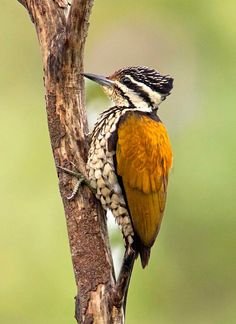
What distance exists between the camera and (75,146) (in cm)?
471

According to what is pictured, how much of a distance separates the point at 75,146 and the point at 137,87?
346mm

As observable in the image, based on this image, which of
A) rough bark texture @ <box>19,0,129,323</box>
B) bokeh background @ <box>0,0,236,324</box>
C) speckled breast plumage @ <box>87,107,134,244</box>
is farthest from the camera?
bokeh background @ <box>0,0,236,324</box>

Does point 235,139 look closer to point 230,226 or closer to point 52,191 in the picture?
point 230,226

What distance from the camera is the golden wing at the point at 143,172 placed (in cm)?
466

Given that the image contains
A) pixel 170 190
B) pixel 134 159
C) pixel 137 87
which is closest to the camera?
pixel 134 159

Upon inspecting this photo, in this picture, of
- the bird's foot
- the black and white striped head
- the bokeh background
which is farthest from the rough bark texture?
the bokeh background

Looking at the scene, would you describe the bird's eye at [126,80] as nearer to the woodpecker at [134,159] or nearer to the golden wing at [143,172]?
the woodpecker at [134,159]

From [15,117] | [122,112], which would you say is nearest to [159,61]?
[15,117]

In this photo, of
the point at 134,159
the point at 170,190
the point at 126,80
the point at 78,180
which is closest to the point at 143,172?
the point at 134,159

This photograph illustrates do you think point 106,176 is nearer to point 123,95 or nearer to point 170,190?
point 123,95

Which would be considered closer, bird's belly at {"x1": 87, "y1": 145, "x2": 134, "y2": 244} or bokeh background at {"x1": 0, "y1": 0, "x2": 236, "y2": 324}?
bird's belly at {"x1": 87, "y1": 145, "x2": 134, "y2": 244}

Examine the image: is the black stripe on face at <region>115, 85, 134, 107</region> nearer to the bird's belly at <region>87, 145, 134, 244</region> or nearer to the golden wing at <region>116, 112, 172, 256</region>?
the golden wing at <region>116, 112, 172, 256</region>

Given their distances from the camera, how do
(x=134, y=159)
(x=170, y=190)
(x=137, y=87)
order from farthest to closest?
(x=170, y=190) → (x=137, y=87) → (x=134, y=159)

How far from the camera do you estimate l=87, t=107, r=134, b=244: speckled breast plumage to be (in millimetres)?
4711
